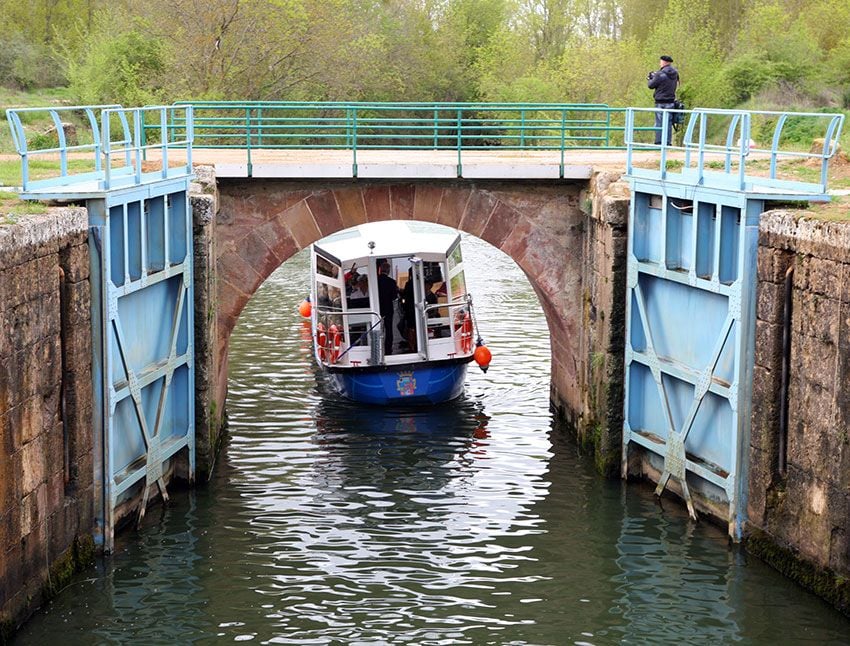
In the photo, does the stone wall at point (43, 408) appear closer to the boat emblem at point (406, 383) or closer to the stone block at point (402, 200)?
the stone block at point (402, 200)

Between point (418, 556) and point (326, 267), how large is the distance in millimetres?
9064

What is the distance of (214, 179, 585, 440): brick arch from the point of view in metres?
19.5

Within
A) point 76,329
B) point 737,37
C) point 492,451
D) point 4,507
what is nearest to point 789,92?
point 737,37

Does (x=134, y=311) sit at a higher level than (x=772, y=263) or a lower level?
lower

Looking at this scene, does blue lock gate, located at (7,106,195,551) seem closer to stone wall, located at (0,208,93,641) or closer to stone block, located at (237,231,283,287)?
stone wall, located at (0,208,93,641)

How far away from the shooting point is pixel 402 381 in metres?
21.8

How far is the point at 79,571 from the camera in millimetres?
13938

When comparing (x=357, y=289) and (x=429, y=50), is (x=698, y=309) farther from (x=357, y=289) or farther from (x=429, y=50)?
(x=429, y=50)

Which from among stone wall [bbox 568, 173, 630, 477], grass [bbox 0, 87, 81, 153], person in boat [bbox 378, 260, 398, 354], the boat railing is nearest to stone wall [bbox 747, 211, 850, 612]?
stone wall [bbox 568, 173, 630, 477]

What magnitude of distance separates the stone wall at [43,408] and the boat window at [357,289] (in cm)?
860

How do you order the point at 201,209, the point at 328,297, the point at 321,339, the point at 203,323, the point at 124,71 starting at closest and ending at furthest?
the point at 201,209, the point at 203,323, the point at 321,339, the point at 328,297, the point at 124,71

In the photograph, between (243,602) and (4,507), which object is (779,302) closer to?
(243,602)

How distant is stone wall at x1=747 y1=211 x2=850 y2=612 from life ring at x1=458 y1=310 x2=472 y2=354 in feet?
28.0

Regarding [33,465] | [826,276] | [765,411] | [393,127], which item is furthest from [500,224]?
[33,465]
